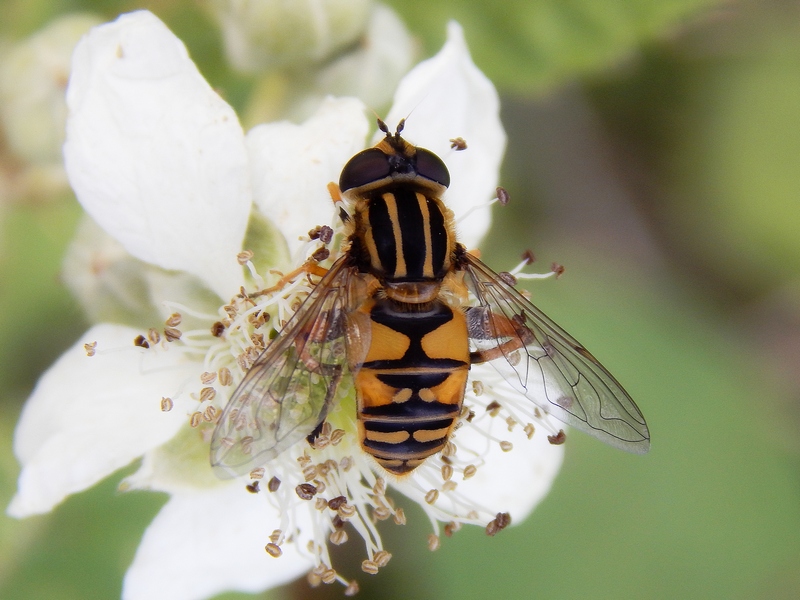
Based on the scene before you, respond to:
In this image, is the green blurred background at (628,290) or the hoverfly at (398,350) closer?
the hoverfly at (398,350)

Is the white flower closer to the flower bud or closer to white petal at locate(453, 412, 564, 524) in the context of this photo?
white petal at locate(453, 412, 564, 524)

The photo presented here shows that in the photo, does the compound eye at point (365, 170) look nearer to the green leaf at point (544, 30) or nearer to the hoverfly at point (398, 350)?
the hoverfly at point (398, 350)

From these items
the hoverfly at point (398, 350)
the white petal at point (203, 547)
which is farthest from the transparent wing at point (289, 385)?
the white petal at point (203, 547)

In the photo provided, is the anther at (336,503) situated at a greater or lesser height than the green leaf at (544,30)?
lesser

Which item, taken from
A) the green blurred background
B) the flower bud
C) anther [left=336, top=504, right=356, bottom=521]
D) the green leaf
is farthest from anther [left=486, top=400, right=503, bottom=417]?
the green leaf

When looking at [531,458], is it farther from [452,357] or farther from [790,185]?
[790,185]

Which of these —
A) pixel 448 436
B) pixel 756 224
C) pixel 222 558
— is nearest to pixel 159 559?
pixel 222 558
